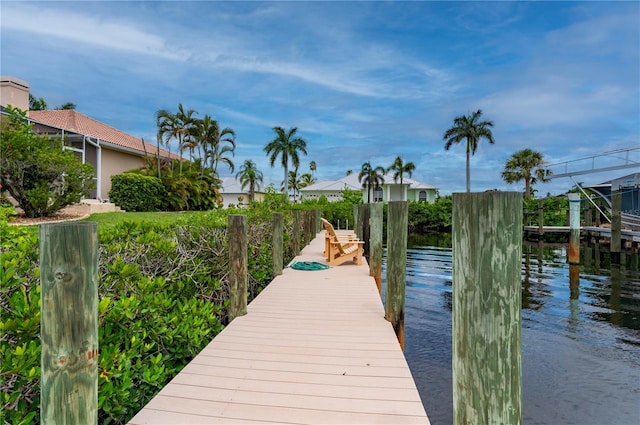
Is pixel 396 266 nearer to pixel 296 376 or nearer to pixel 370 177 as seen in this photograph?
pixel 296 376

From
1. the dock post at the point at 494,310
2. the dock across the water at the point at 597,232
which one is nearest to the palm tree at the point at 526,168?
the dock across the water at the point at 597,232

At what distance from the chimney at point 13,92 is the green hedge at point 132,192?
6.07m

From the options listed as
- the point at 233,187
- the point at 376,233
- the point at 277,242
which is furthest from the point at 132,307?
the point at 233,187

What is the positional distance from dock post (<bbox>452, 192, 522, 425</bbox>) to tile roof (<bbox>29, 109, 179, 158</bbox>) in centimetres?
2666

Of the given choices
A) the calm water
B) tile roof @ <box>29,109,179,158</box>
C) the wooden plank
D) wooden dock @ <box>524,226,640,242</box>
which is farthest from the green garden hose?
tile roof @ <box>29,109,179,158</box>

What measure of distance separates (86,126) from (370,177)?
110ft

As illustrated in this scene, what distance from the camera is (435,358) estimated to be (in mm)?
7703

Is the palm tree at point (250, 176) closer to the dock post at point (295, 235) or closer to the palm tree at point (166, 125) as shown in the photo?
the palm tree at point (166, 125)

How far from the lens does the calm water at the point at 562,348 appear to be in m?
6.03

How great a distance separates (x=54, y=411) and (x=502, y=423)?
88.9 inches

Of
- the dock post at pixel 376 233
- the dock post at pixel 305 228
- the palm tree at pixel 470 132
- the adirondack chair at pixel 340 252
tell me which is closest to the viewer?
the dock post at pixel 376 233

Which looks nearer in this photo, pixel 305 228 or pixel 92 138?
pixel 305 228

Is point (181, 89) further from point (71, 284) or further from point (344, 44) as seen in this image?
point (71, 284)

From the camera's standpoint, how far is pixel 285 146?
4822 cm
